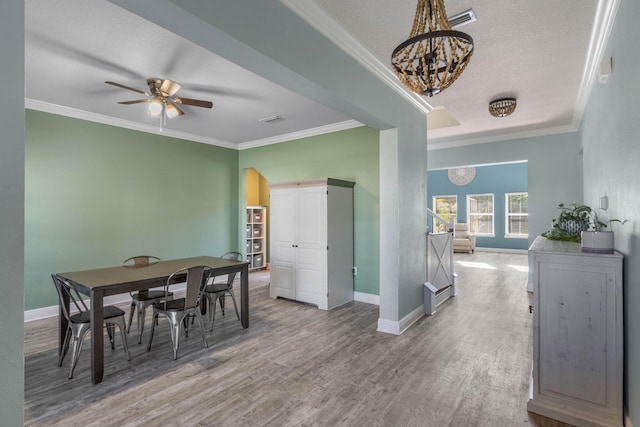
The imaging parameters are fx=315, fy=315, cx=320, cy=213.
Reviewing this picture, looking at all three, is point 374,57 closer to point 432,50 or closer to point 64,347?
point 432,50

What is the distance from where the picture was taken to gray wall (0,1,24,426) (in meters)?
0.99

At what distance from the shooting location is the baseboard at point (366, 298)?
4.79 meters

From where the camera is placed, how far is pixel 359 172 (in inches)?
197

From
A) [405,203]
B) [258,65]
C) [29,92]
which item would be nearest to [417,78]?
[258,65]

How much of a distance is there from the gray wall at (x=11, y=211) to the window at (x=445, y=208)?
458 inches

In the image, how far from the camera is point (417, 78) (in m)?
1.75

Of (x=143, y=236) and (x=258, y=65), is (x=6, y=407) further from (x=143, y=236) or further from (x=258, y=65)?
(x=143, y=236)

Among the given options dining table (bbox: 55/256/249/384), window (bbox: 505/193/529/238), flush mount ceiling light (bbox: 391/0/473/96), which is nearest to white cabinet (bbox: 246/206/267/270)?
dining table (bbox: 55/256/249/384)

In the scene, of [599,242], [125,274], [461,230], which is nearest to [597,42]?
[599,242]

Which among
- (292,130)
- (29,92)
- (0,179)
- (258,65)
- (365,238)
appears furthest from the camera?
(292,130)

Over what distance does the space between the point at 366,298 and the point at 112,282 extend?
3398 mm

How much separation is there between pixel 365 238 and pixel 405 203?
138 centimetres

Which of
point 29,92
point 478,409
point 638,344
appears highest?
point 29,92

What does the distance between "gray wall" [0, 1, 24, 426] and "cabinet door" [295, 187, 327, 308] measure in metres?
3.66
